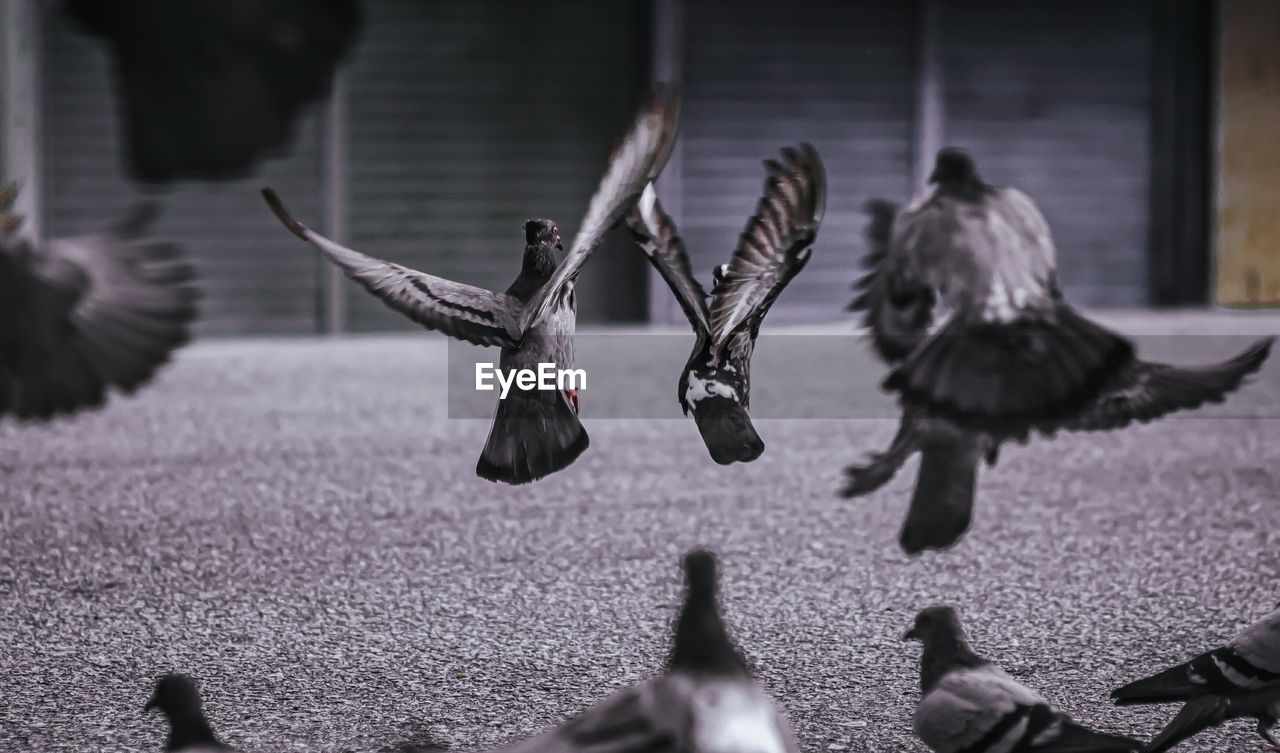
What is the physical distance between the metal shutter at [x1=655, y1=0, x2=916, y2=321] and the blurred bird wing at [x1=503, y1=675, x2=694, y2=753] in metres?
10.2

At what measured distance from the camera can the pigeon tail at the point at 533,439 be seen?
4.32 ft

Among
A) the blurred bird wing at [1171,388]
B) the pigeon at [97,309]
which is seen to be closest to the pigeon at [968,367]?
the blurred bird wing at [1171,388]

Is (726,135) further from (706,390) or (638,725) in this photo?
(706,390)

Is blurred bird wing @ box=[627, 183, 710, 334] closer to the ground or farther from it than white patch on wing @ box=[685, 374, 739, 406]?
farther from it

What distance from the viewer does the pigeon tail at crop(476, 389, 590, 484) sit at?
1315 mm

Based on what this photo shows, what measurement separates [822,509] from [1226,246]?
8.54 m

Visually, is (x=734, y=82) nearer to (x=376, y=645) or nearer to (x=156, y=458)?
(x=156, y=458)

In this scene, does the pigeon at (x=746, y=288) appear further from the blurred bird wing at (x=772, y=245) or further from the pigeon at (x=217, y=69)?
the pigeon at (x=217, y=69)

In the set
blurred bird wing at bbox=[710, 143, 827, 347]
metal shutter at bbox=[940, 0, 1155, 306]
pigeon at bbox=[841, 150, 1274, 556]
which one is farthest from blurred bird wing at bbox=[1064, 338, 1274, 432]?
metal shutter at bbox=[940, 0, 1155, 306]

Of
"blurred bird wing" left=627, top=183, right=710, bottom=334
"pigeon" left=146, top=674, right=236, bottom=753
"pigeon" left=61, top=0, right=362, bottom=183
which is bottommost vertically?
"pigeon" left=146, top=674, right=236, bottom=753

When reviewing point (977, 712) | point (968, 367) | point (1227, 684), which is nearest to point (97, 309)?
point (968, 367)

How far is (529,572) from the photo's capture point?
17.5 feet

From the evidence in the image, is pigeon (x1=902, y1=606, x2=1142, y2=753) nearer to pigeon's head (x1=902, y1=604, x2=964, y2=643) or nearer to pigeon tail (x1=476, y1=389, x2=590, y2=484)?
pigeon's head (x1=902, y1=604, x2=964, y2=643)

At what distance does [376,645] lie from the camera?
4.41 meters
